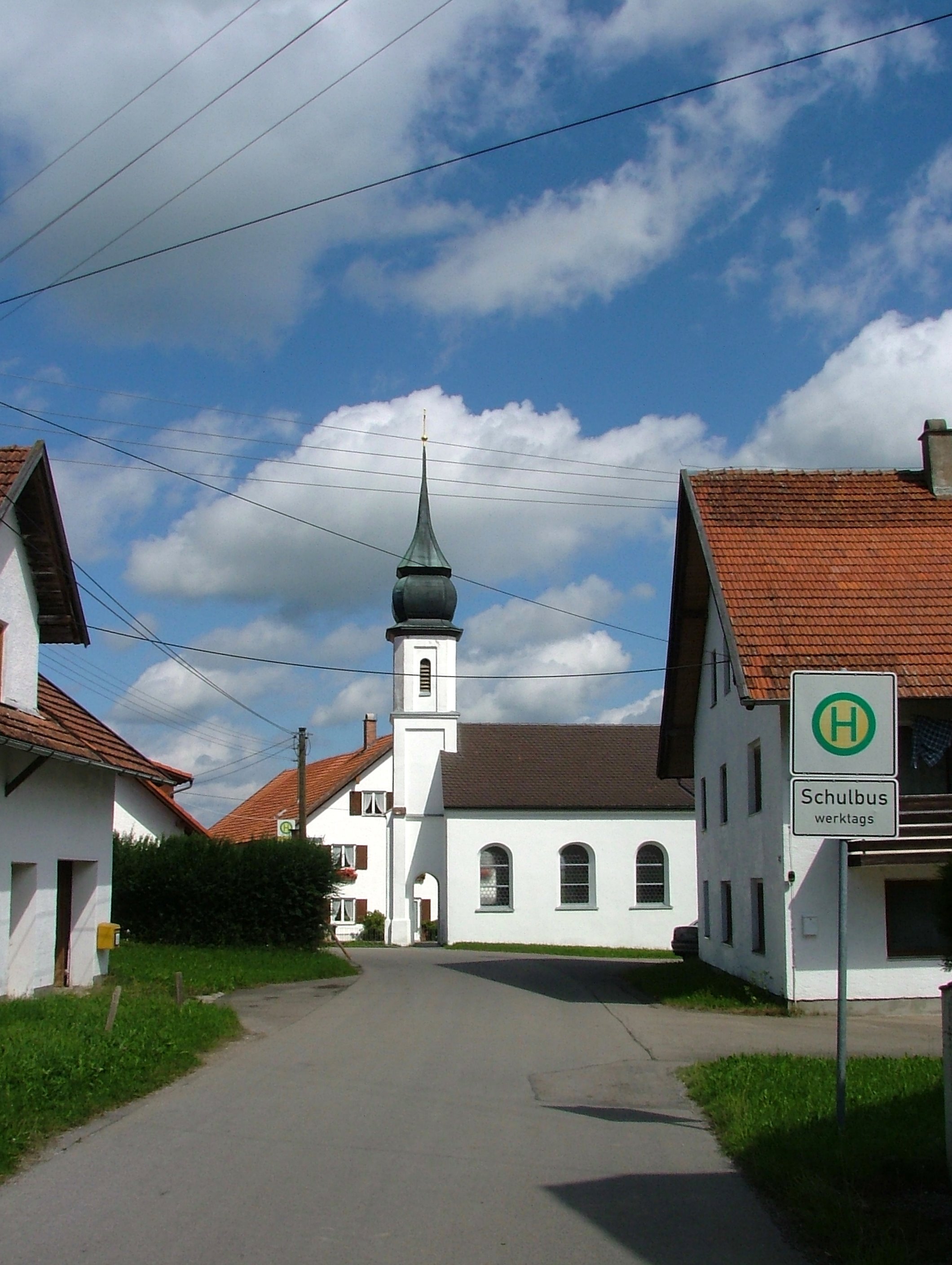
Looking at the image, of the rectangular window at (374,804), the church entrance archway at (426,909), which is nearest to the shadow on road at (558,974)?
the church entrance archway at (426,909)

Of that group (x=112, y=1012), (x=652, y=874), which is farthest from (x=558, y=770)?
(x=112, y=1012)

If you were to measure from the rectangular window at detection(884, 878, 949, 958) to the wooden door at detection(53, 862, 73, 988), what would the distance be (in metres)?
11.6

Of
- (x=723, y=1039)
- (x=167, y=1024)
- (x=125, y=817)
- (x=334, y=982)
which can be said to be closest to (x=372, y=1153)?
(x=167, y=1024)

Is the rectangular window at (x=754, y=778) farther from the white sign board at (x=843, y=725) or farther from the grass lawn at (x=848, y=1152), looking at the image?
the white sign board at (x=843, y=725)

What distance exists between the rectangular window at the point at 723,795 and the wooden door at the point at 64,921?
1167 centimetres

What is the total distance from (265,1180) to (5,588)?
Answer: 10868 mm

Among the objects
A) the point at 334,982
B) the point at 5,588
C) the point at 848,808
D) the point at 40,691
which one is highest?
the point at 5,588

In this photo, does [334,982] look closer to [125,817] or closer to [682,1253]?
[125,817]

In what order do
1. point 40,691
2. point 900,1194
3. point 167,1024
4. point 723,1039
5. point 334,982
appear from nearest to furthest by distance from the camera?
point 900,1194
point 167,1024
point 723,1039
point 40,691
point 334,982

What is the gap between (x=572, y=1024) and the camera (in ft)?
55.0

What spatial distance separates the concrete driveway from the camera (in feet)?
19.6

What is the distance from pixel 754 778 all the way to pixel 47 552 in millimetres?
11590

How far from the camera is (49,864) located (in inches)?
657

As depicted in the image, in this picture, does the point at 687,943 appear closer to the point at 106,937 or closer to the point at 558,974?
the point at 558,974
